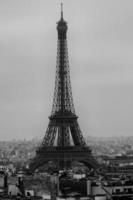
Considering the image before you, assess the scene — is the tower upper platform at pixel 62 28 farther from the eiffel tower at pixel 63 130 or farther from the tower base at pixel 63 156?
the tower base at pixel 63 156

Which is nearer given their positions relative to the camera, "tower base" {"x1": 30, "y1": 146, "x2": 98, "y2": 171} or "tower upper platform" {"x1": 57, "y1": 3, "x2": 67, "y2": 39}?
"tower base" {"x1": 30, "y1": 146, "x2": 98, "y2": 171}

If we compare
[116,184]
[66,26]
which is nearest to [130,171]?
[66,26]

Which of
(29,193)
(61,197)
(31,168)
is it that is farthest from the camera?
(31,168)

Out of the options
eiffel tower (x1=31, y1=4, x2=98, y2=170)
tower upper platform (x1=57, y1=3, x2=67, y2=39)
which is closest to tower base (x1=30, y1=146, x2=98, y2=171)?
eiffel tower (x1=31, y1=4, x2=98, y2=170)

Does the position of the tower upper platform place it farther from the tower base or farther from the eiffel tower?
the tower base

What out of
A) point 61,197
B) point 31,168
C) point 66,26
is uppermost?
point 66,26

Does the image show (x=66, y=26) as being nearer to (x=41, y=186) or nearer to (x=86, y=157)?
(x=86, y=157)

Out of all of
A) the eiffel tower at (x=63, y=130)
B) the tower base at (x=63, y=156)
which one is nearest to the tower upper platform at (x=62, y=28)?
the eiffel tower at (x=63, y=130)

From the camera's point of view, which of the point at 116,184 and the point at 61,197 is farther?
the point at 116,184
